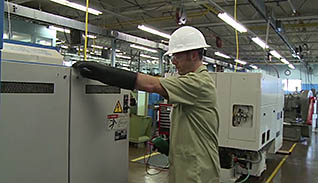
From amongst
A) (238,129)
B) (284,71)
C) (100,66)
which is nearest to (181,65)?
(100,66)

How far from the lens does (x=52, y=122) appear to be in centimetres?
116

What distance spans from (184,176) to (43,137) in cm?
73

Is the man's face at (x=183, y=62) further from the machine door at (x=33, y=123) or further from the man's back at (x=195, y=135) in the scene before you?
the machine door at (x=33, y=123)

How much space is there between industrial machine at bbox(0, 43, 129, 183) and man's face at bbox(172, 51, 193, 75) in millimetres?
387

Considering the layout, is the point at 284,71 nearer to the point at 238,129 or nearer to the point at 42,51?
the point at 238,129

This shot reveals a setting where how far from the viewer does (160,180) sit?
14.0ft

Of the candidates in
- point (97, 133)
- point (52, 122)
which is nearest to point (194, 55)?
point (97, 133)

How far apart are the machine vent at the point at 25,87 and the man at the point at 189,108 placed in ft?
0.99

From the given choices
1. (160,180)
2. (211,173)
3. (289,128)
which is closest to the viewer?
(211,173)

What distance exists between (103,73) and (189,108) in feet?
1.65

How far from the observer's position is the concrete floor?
4375 millimetres

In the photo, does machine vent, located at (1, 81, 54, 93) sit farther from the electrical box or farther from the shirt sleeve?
the electrical box

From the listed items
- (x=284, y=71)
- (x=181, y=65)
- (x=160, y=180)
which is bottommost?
(x=160, y=180)

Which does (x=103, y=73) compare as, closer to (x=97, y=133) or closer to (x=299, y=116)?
(x=97, y=133)
